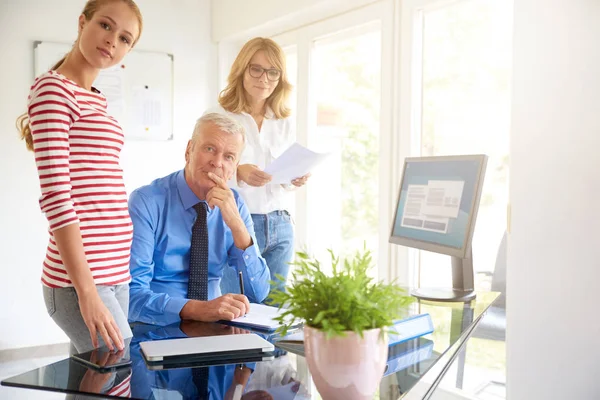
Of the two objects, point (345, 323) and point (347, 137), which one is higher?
point (347, 137)

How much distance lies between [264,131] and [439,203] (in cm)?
104

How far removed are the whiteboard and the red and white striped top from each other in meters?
2.66

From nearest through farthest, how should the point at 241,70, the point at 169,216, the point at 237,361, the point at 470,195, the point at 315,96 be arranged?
1. the point at 237,361
2. the point at 169,216
3. the point at 470,195
4. the point at 241,70
5. the point at 315,96

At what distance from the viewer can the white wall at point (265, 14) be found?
10.6 feet

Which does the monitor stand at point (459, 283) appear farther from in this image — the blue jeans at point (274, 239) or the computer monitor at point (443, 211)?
the blue jeans at point (274, 239)

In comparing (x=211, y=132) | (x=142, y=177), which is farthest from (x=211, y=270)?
(x=142, y=177)

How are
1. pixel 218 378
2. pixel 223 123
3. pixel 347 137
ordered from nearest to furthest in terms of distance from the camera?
pixel 218 378
pixel 223 123
pixel 347 137

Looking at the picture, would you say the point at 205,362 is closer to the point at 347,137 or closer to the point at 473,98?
the point at 473,98

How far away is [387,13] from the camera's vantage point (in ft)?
9.58

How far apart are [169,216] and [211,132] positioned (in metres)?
0.28

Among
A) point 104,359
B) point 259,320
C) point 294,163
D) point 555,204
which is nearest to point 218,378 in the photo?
point 104,359

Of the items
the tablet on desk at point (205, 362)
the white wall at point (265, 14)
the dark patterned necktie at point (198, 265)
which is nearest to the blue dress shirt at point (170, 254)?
the dark patterned necktie at point (198, 265)

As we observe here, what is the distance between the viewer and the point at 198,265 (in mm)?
1625

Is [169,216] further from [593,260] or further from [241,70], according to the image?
[593,260]
